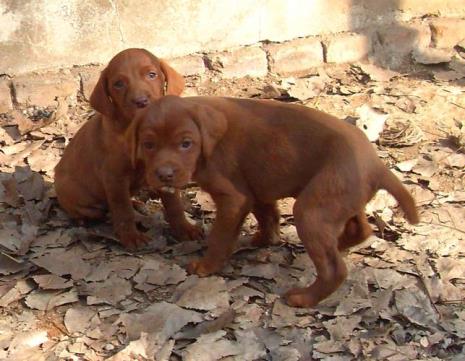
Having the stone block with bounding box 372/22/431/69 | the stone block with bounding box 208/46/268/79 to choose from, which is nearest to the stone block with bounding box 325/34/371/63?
the stone block with bounding box 372/22/431/69

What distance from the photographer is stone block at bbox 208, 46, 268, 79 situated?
7109 millimetres

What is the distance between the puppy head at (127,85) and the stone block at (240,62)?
1.76 m

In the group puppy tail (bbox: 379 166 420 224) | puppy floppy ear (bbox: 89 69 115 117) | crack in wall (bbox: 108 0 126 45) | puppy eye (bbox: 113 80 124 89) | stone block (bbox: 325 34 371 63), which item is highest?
crack in wall (bbox: 108 0 126 45)

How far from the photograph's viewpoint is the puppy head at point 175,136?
15.0 ft

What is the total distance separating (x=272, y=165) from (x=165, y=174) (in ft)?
1.97

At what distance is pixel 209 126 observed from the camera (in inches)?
183

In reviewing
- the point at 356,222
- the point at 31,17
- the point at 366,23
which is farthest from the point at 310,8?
the point at 356,222

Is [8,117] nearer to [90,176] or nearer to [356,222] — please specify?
[90,176]

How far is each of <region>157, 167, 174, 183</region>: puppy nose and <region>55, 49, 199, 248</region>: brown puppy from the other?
0.49 m

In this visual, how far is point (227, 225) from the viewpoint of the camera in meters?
4.80

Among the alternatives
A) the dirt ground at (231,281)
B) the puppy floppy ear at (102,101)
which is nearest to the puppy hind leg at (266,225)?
the dirt ground at (231,281)

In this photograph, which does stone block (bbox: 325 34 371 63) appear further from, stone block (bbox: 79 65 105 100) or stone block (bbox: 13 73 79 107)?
stone block (bbox: 13 73 79 107)

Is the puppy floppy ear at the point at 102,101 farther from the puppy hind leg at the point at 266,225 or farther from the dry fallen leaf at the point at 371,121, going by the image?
the dry fallen leaf at the point at 371,121

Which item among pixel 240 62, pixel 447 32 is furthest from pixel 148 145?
pixel 447 32
